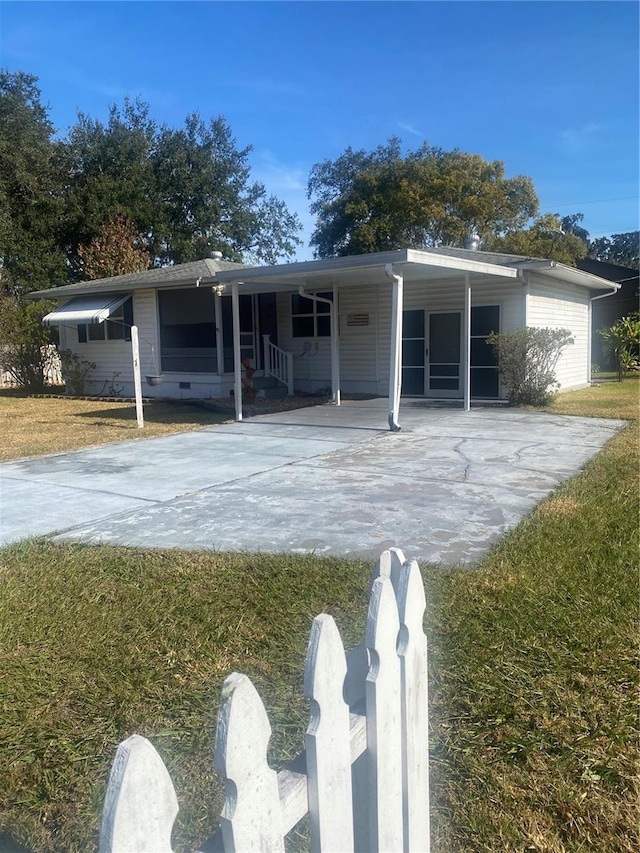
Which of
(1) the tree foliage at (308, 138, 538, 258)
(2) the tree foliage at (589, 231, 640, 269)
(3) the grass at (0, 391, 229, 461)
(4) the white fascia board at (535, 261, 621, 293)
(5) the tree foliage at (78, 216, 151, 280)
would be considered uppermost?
(2) the tree foliage at (589, 231, 640, 269)

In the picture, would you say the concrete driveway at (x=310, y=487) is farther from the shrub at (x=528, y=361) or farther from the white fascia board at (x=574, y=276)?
the white fascia board at (x=574, y=276)

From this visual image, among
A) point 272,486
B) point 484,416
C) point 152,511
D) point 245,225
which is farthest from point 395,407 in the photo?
point 245,225

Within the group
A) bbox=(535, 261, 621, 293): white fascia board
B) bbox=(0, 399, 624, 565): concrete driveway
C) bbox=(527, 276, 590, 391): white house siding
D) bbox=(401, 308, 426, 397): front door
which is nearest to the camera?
bbox=(0, 399, 624, 565): concrete driveway

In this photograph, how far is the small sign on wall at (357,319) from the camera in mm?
15688

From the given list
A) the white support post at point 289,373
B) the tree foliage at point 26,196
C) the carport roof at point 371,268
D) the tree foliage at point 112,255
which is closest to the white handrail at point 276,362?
the white support post at point 289,373

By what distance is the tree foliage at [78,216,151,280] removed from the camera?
88.4 ft

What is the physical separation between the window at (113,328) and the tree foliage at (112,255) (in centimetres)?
879

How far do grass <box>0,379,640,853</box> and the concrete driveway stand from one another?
0.44m

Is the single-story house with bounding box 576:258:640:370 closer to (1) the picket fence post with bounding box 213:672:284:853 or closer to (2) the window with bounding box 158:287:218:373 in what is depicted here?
(2) the window with bounding box 158:287:218:373

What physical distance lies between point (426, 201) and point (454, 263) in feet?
72.9

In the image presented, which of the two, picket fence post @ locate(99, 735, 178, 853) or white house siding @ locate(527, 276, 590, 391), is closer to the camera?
picket fence post @ locate(99, 735, 178, 853)

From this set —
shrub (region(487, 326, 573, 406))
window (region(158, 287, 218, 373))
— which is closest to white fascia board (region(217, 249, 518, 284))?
shrub (region(487, 326, 573, 406))

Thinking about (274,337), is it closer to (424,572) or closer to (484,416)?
(484,416)

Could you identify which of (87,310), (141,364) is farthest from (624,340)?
(87,310)
